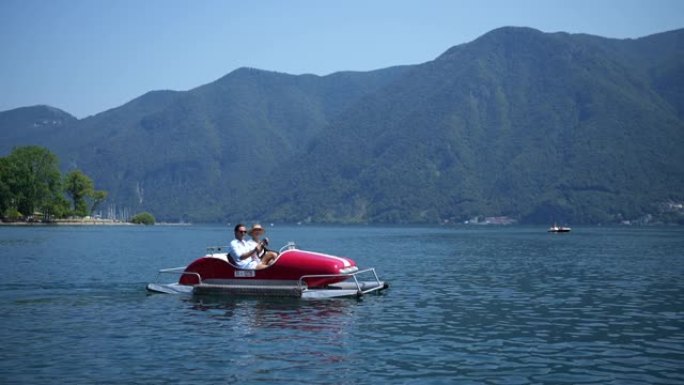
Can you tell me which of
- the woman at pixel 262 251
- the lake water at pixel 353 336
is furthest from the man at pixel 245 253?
the lake water at pixel 353 336

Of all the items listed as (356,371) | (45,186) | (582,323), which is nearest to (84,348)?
(356,371)

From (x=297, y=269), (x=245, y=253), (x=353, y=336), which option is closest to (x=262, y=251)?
(x=245, y=253)

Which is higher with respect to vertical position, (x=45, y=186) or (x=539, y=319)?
(x=45, y=186)

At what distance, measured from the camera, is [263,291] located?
2850 centimetres

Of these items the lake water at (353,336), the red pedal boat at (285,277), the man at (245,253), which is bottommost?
the lake water at (353,336)

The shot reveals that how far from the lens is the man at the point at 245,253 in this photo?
94.6 feet

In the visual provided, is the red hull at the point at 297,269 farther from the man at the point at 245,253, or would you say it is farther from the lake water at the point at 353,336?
the lake water at the point at 353,336

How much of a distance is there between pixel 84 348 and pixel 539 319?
46.8 feet

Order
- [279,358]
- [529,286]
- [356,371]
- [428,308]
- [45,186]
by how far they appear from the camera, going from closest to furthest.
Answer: [356,371]
[279,358]
[428,308]
[529,286]
[45,186]

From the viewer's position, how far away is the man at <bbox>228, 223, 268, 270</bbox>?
94.6ft

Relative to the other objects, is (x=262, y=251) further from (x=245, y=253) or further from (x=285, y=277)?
(x=285, y=277)

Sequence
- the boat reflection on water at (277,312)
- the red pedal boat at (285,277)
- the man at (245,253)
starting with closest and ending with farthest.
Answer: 1. the boat reflection on water at (277,312)
2. the red pedal boat at (285,277)
3. the man at (245,253)

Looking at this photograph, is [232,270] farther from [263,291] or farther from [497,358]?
[497,358]

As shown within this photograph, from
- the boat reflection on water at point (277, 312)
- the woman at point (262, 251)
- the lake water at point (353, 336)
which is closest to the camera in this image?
the lake water at point (353, 336)
